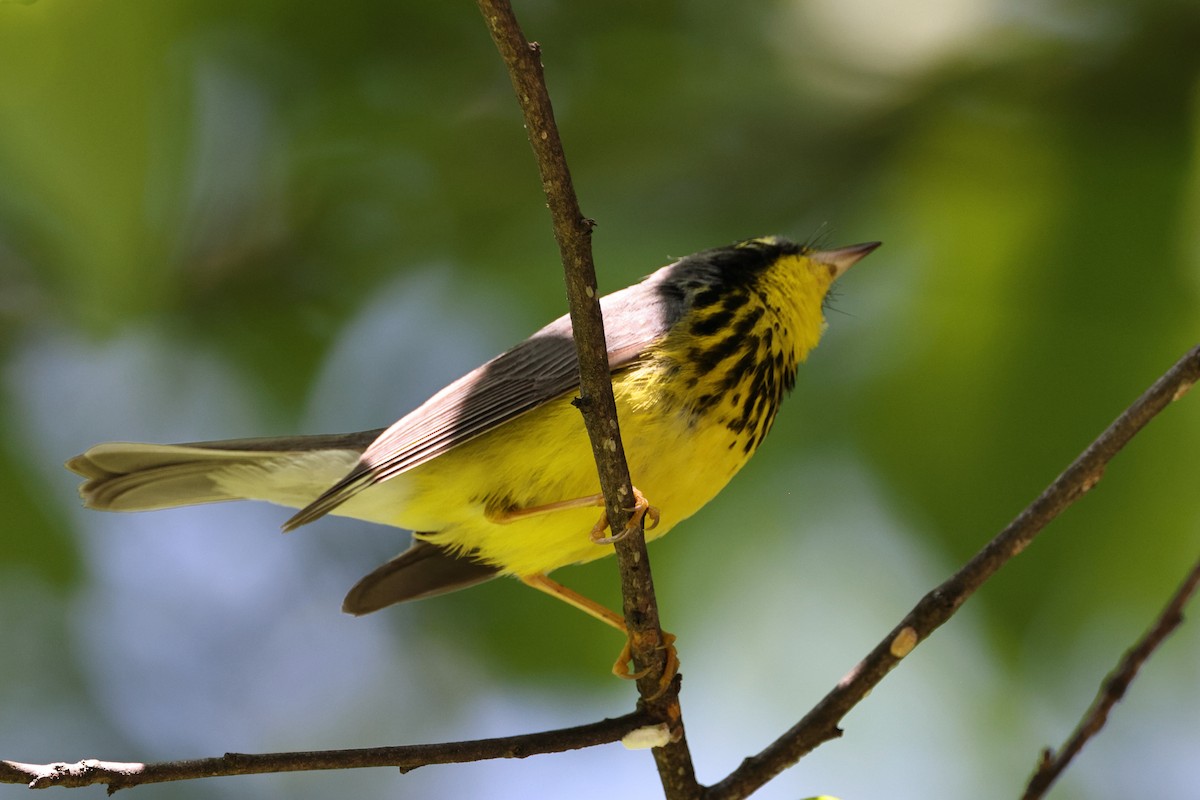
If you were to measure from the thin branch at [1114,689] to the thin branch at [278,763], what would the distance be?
1072 mm

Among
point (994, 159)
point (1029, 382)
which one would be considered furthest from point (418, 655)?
point (994, 159)

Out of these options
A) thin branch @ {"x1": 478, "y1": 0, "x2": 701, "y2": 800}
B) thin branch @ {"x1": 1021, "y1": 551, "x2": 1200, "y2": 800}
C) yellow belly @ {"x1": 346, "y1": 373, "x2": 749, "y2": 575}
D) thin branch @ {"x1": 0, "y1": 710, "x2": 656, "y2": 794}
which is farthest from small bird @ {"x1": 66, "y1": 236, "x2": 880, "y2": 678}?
thin branch @ {"x1": 1021, "y1": 551, "x2": 1200, "y2": 800}

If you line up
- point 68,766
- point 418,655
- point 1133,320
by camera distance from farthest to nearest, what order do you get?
point 418,655
point 1133,320
point 68,766

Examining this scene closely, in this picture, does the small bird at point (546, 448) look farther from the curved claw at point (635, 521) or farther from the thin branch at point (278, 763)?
the thin branch at point (278, 763)

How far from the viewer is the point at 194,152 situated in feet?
16.9

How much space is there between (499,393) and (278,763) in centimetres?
166

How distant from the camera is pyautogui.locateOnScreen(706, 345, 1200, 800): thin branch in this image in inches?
91.6

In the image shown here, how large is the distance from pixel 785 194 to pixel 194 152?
266cm

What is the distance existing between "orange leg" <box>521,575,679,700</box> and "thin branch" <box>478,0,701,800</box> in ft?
0.13

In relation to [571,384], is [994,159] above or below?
above

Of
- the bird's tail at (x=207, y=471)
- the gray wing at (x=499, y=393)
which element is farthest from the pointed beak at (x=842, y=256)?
the bird's tail at (x=207, y=471)

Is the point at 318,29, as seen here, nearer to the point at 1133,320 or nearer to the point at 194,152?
the point at 194,152

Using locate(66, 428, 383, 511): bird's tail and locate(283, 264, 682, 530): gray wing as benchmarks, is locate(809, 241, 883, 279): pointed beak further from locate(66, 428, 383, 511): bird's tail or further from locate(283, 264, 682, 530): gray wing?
locate(66, 428, 383, 511): bird's tail

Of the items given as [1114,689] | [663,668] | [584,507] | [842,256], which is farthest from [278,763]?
[842,256]
